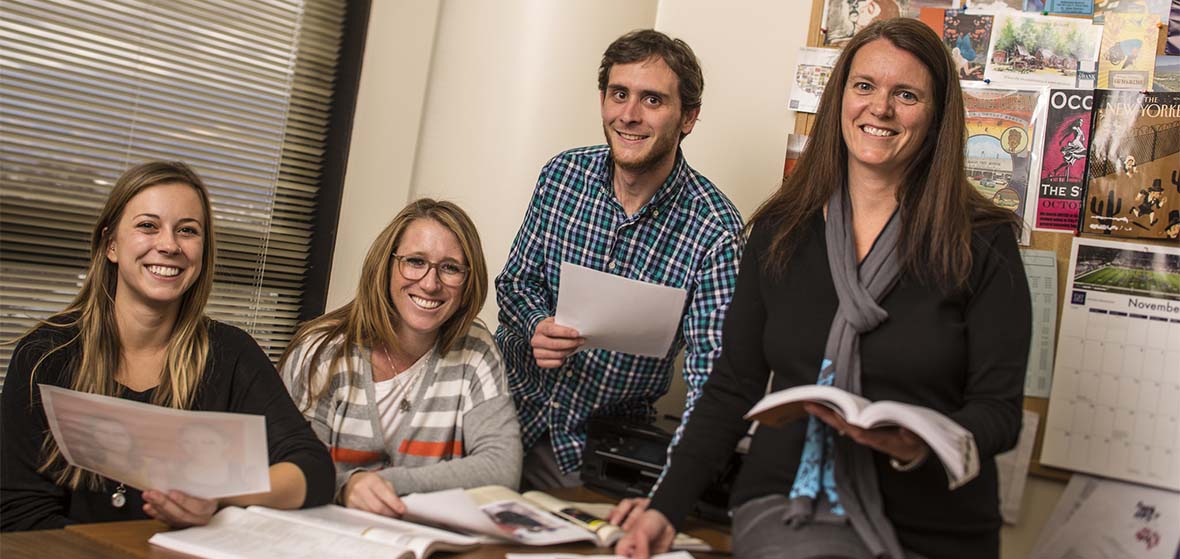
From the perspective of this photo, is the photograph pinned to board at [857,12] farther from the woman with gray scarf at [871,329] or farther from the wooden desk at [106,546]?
the wooden desk at [106,546]

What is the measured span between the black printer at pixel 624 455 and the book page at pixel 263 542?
2.65ft

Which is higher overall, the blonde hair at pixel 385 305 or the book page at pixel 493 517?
the blonde hair at pixel 385 305

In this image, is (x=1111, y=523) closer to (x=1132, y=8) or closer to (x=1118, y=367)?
(x=1118, y=367)

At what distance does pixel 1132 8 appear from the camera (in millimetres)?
2422

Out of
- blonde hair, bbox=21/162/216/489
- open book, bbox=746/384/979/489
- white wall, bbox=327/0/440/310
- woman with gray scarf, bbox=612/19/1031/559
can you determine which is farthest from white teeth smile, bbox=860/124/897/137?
white wall, bbox=327/0/440/310

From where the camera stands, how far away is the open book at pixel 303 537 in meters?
1.43

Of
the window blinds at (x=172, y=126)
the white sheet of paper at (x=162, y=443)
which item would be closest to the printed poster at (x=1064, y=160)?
the white sheet of paper at (x=162, y=443)

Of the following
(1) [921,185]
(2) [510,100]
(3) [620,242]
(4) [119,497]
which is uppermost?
(2) [510,100]

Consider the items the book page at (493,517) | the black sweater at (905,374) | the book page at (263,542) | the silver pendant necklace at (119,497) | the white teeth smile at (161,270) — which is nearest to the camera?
the book page at (263,542)

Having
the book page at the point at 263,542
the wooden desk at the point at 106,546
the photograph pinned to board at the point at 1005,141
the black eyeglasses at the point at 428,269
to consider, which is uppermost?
the photograph pinned to board at the point at 1005,141

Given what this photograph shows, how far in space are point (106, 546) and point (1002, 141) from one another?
2158 mm

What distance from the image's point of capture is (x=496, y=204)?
10.5 ft

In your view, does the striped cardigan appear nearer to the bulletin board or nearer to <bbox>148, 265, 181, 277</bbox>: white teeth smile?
<bbox>148, 265, 181, 277</bbox>: white teeth smile

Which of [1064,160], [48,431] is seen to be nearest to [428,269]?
[48,431]
